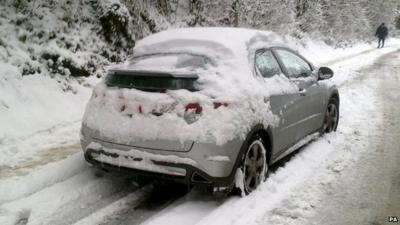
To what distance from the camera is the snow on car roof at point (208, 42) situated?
16.0 feet

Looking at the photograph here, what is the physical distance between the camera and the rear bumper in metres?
4.24

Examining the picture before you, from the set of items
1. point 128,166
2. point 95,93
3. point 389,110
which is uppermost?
point 95,93

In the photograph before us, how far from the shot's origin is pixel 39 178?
5164 millimetres


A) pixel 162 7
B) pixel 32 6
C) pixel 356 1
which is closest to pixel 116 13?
pixel 32 6

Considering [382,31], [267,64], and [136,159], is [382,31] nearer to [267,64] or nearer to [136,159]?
[267,64]

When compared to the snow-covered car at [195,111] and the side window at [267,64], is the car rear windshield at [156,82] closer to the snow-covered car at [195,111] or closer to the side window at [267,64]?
the snow-covered car at [195,111]

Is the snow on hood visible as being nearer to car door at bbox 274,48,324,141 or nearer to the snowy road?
car door at bbox 274,48,324,141

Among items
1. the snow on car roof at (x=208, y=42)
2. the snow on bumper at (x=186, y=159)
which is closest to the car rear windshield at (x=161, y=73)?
the snow on car roof at (x=208, y=42)

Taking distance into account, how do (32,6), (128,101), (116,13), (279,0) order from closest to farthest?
1. (128,101)
2. (32,6)
3. (116,13)
4. (279,0)

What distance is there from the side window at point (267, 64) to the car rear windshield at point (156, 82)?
109 centimetres

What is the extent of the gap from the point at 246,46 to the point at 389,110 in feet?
20.1

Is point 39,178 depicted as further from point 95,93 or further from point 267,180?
point 267,180

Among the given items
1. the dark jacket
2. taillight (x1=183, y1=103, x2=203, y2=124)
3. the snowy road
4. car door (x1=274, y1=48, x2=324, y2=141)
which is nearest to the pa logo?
the snowy road

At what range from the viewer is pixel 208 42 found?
498 cm
